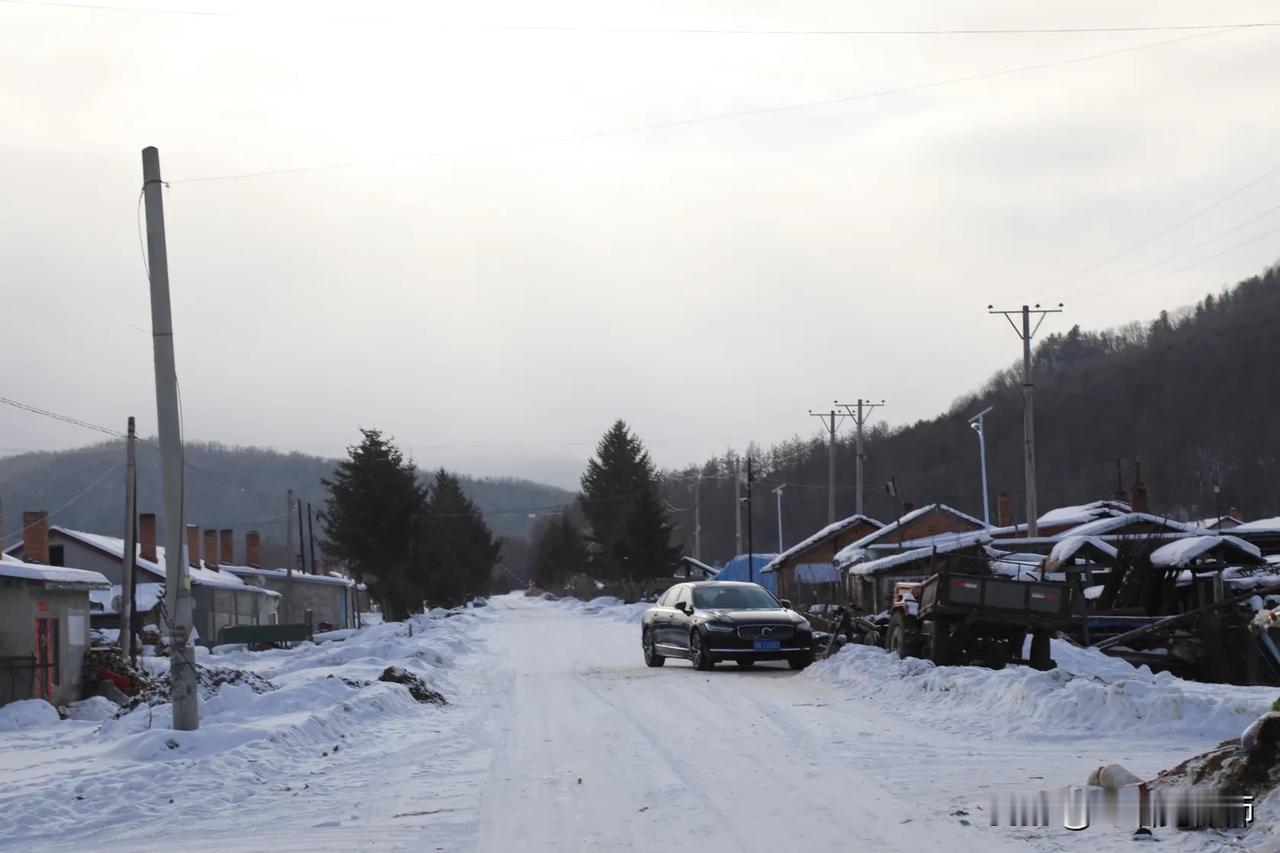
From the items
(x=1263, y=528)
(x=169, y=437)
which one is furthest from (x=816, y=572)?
(x=169, y=437)

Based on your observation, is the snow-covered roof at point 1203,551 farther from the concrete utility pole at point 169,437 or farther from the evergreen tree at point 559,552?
the evergreen tree at point 559,552

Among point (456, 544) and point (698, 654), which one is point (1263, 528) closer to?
point (698, 654)

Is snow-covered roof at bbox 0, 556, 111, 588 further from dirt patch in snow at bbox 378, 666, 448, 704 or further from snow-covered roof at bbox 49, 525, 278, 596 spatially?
snow-covered roof at bbox 49, 525, 278, 596

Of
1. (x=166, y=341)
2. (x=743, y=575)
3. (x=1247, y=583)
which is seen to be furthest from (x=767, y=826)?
(x=743, y=575)

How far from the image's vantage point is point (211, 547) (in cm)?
8094

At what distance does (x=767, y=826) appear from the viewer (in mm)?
8914

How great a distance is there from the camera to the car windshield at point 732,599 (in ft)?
80.0

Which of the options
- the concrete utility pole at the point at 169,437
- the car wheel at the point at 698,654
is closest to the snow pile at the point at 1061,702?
the car wheel at the point at 698,654

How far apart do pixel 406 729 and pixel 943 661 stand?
881 centimetres

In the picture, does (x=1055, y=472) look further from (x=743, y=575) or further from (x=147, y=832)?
(x=147, y=832)

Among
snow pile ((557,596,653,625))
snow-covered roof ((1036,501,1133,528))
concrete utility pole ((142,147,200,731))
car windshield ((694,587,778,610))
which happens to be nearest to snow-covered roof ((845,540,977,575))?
car windshield ((694,587,778,610))

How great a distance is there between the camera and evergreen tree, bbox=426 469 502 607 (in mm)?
79188

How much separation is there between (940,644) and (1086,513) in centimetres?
3326

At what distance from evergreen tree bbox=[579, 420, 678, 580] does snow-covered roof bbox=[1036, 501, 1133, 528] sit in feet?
107
